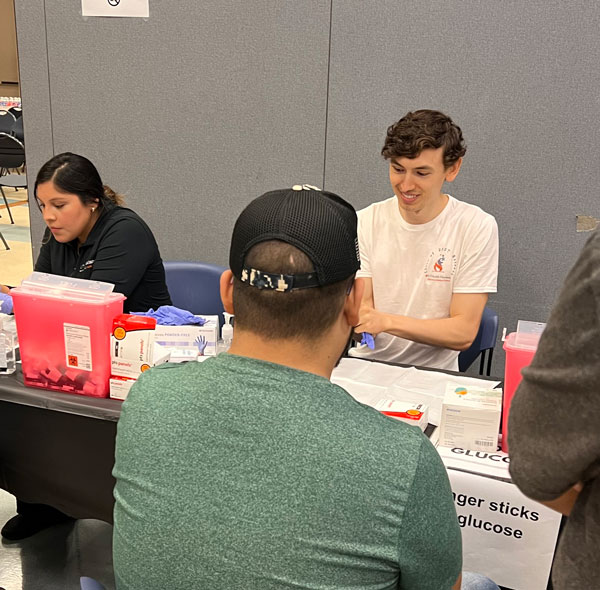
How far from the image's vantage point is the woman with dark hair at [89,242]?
89.4 inches

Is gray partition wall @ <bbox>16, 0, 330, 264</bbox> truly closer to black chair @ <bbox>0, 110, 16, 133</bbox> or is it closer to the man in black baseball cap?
the man in black baseball cap

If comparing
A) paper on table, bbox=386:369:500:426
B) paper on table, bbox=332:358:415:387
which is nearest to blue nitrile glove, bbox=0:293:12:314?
paper on table, bbox=332:358:415:387

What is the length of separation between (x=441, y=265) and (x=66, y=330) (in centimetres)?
118

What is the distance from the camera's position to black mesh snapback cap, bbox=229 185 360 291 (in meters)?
0.92

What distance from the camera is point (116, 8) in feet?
10.4

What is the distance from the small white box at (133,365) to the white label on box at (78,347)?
0.06 meters

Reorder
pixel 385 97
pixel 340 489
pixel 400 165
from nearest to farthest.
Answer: pixel 340 489, pixel 400 165, pixel 385 97

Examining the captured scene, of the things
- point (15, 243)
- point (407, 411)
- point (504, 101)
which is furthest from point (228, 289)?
point (15, 243)

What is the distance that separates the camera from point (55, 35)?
10.8ft

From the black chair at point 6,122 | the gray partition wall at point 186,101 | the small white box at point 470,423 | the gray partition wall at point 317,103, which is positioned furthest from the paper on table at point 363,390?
the black chair at point 6,122

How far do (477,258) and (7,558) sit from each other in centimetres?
180

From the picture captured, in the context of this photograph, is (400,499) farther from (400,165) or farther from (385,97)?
(385,97)

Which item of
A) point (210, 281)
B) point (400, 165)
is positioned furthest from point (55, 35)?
point (400, 165)

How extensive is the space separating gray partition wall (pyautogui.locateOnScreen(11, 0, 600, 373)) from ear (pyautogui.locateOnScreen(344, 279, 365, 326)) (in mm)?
1972
